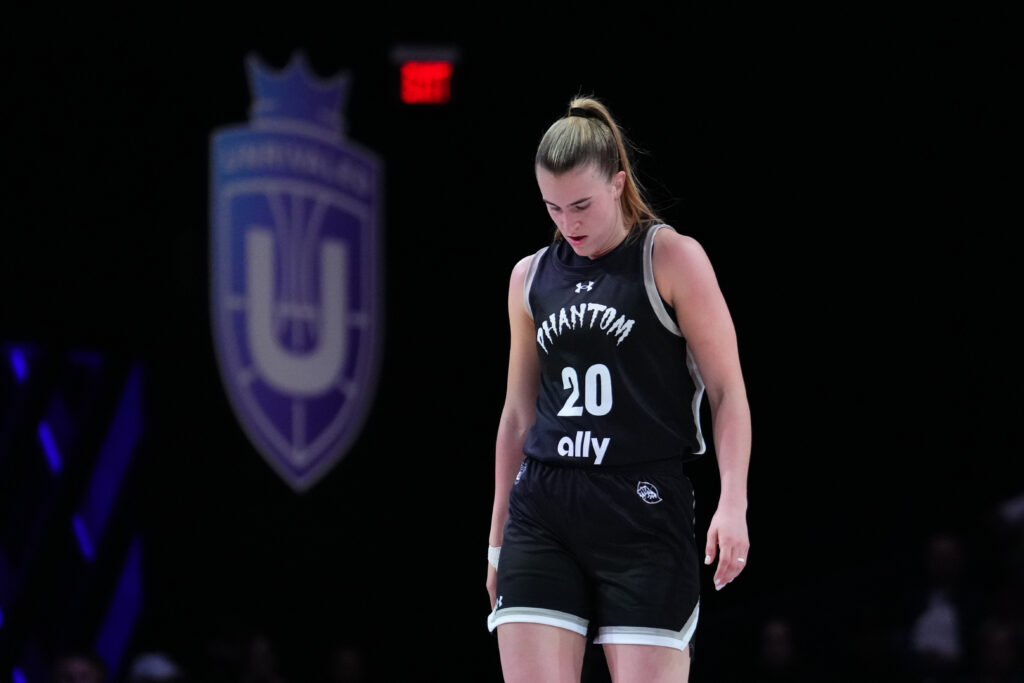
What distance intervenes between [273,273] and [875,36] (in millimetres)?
3528

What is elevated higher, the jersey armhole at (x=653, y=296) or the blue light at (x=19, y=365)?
the jersey armhole at (x=653, y=296)

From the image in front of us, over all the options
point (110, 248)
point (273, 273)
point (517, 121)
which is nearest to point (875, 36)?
point (517, 121)

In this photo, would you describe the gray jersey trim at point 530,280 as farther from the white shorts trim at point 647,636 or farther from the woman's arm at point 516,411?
the white shorts trim at point 647,636

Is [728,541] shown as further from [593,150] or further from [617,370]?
[593,150]

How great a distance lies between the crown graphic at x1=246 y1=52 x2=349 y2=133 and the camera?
777 centimetres

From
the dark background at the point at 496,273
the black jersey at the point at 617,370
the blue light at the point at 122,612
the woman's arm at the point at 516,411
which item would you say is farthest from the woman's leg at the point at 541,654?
the blue light at the point at 122,612

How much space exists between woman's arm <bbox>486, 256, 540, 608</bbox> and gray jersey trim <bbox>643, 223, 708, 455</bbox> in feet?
1.06

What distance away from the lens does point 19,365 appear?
7266 millimetres

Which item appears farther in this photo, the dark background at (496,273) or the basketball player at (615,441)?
the dark background at (496,273)

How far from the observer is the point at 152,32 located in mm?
7637

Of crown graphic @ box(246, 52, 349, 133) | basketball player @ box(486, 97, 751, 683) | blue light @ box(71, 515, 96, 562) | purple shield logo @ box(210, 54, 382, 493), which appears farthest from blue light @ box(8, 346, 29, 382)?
basketball player @ box(486, 97, 751, 683)

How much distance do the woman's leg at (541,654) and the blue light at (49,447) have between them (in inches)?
200

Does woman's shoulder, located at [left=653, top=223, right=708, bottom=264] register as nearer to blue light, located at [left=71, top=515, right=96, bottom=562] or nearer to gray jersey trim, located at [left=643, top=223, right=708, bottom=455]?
gray jersey trim, located at [left=643, top=223, right=708, bottom=455]

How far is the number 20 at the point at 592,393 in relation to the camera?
300cm
